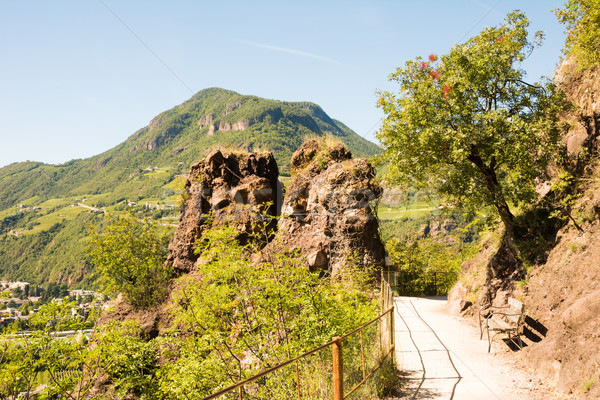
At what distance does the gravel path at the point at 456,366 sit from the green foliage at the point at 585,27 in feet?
28.1

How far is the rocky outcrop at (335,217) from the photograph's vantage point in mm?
13477

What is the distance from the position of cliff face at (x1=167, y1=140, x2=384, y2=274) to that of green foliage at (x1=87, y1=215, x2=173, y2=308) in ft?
4.10

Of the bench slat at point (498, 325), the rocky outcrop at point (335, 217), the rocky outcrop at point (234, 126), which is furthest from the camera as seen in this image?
the rocky outcrop at point (234, 126)

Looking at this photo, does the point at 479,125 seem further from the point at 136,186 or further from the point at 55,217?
the point at 55,217

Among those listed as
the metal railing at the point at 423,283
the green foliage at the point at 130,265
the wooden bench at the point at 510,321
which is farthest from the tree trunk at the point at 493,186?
the green foliage at the point at 130,265

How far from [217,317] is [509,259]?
8.92m

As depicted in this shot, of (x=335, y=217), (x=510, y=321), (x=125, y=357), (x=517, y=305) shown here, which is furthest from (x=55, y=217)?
(x=517, y=305)

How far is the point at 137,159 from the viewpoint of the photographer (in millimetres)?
194500

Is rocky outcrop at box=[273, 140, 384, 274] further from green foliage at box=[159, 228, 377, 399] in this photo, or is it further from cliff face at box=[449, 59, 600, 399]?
green foliage at box=[159, 228, 377, 399]

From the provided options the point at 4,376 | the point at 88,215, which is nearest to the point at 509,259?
the point at 4,376

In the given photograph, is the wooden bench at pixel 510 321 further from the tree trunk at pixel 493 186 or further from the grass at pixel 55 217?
the grass at pixel 55 217

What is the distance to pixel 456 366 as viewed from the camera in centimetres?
732

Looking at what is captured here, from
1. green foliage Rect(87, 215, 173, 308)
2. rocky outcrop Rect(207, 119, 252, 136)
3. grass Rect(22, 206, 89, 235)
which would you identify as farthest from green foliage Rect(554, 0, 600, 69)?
grass Rect(22, 206, 89, 235)

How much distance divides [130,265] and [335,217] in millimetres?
11417
